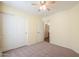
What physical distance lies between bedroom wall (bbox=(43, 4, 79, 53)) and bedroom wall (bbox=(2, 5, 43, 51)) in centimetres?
112

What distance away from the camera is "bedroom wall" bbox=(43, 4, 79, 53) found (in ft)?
10.8

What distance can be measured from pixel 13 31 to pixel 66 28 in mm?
2580

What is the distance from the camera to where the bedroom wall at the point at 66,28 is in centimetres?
329

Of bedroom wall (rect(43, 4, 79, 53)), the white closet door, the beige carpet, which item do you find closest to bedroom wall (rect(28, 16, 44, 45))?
the white closet door

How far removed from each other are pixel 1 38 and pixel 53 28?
3002 millimetres

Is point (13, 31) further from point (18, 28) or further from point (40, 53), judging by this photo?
point (40, 53)

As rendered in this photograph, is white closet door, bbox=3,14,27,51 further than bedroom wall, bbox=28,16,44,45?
No

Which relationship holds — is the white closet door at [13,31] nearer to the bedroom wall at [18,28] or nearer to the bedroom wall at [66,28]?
the bedroom wall at [18,28]

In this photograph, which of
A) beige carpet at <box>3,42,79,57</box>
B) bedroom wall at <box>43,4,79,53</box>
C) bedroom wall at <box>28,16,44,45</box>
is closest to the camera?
beige carpet at <box>3,42,79,57</box>

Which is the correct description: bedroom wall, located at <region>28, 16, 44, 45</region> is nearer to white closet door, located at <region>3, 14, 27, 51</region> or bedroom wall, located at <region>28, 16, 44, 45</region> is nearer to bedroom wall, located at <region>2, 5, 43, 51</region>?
bedroom wall, located at <region>2, 5, 43, 51</region>

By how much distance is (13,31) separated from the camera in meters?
3.60

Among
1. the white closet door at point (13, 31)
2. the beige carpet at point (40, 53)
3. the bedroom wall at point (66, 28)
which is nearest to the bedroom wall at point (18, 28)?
the white closet door at point (13, 31)

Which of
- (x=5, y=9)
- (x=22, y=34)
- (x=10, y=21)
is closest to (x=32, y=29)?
(x=22, y=34)

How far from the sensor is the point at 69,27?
3691 mm
